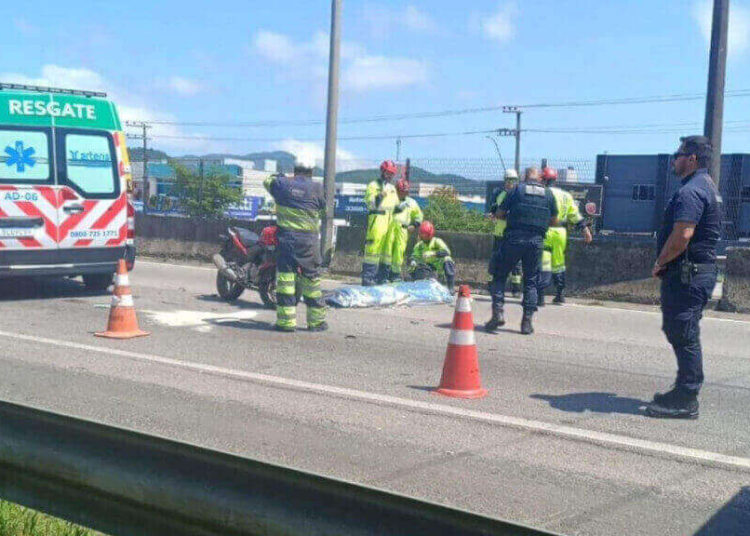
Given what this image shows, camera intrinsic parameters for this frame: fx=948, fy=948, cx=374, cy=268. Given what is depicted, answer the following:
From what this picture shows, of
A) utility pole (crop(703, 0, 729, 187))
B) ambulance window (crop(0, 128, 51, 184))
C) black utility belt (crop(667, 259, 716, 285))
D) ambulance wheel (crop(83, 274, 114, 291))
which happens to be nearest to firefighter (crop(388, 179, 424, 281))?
ambulance wheel (crop(83, 274, 114, 291))

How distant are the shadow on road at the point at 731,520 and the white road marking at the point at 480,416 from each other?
65 cm

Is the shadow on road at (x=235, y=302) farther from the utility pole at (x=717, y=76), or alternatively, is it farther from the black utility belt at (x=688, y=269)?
the utility pole at (x=717, y=76)

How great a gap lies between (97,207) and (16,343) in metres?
3.50

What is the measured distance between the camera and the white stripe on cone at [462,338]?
7266mm

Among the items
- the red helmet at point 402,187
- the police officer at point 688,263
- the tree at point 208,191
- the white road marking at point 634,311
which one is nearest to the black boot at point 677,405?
the police officer at point 688,263

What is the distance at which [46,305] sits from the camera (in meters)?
11.8

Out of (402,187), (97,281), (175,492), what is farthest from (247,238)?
(175,492)

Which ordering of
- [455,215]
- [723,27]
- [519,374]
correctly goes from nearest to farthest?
[519,374], [723,27], [455,215]

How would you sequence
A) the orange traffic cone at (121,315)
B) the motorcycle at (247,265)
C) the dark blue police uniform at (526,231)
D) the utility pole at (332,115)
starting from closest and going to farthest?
the orange traffic cone at (121,315), the dark blue police uniform at (526,231), the motorcycle at (247,265), the utility pole at (332,115)

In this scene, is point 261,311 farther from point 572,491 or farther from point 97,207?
point 572,491

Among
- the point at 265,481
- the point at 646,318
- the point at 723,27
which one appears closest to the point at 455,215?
the point at 723,27

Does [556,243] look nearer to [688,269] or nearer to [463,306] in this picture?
[463,306]

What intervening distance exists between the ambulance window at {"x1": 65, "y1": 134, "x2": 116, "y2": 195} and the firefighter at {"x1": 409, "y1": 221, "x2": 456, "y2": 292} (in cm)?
437

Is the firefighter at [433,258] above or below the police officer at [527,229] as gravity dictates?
below
